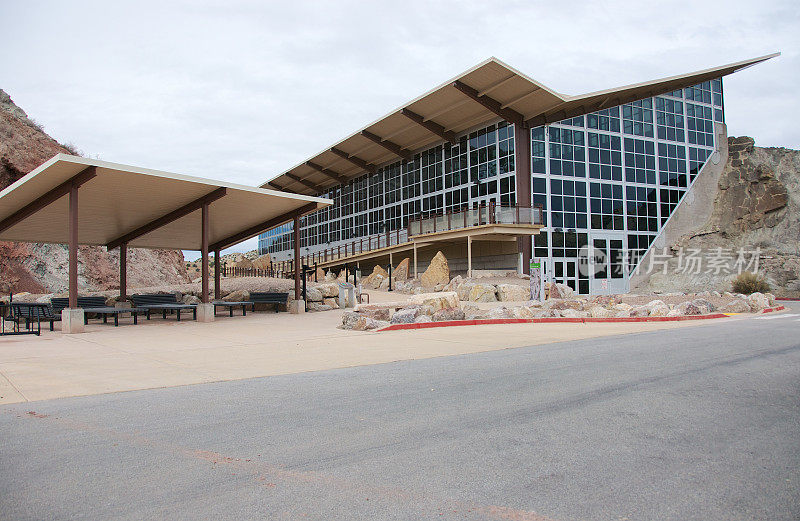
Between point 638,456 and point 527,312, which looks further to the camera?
point 527,312

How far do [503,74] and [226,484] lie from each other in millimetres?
31920

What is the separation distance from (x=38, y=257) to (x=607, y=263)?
3619 centimetres

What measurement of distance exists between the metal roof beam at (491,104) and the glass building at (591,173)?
24.6 inches

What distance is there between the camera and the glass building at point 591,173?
3609 cm

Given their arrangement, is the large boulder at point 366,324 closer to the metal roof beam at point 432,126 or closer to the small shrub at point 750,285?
the metal roof beam at point 432,126

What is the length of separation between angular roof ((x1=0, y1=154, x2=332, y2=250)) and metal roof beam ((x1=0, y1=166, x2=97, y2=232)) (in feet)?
0.09

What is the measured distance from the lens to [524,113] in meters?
35.5

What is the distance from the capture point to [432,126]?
39219mm

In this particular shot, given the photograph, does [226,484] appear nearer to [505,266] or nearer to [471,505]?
[471,505]

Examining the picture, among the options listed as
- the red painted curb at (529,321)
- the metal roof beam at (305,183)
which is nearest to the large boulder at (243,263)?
the metal roof beam at (305,183)

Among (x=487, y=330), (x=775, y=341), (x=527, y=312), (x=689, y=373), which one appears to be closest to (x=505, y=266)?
(x=527, y=312)

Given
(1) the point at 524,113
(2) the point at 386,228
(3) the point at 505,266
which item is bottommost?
(3) the point at 505,266

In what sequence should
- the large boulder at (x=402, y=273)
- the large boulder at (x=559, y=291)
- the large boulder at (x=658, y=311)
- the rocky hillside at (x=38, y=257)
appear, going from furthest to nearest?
the large boulder at (x=402, y=273) → the large boulder at (x=559, y=291) → the rocky hillside at (x=38, y=257) → the large boulder at (x=658, y=311)

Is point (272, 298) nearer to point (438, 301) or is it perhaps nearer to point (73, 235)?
point (438, 301)
